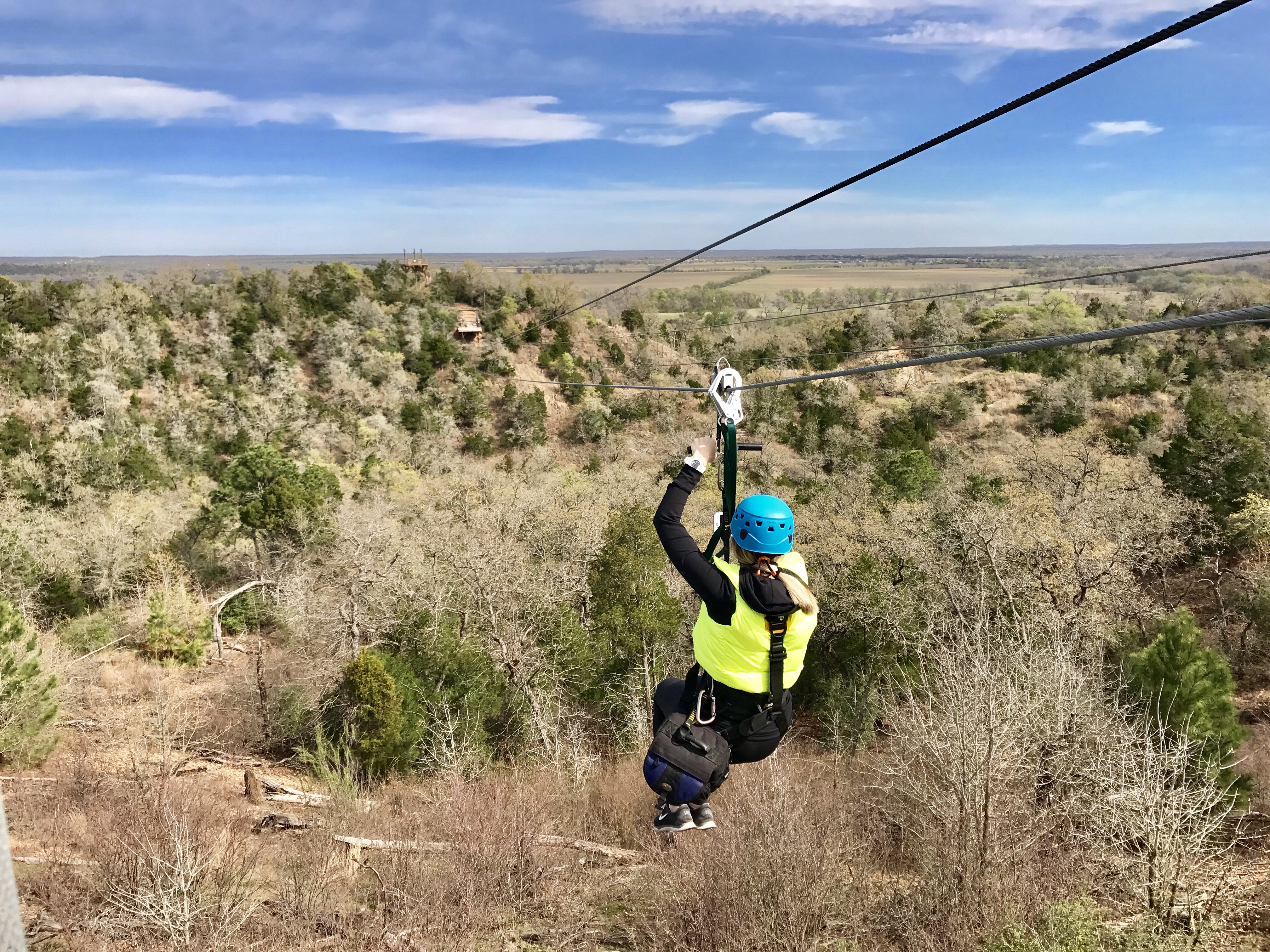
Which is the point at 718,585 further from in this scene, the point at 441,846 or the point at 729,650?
the point at 441,846

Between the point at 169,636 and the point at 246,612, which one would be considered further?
the point at 246,612

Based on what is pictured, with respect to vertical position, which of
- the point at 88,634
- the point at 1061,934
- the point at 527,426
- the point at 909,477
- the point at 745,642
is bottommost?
the point at 88,634

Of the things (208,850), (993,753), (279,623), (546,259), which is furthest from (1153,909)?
(546,259)

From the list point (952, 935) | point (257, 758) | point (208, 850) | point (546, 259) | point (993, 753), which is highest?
point (546, 259)

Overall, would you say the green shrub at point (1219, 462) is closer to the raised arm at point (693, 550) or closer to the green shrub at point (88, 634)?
the raised arm at point (693, 550)

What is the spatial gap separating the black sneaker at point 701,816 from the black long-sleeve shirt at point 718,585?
1398 millimetres

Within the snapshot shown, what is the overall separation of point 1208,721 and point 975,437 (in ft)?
99.1

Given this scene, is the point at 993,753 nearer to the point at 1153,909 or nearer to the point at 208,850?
the point at 1153,909

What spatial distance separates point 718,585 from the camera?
12.5 ft

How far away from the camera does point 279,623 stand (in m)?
25.9

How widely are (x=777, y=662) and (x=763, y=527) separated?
0.74m

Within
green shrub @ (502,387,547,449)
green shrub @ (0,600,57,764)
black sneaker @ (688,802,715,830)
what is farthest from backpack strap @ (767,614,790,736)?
green shrub @ (502,387,547,449)

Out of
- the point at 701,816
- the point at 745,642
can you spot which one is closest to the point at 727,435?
the point at 745,642

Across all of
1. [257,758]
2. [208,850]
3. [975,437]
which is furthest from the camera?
[975,437]
